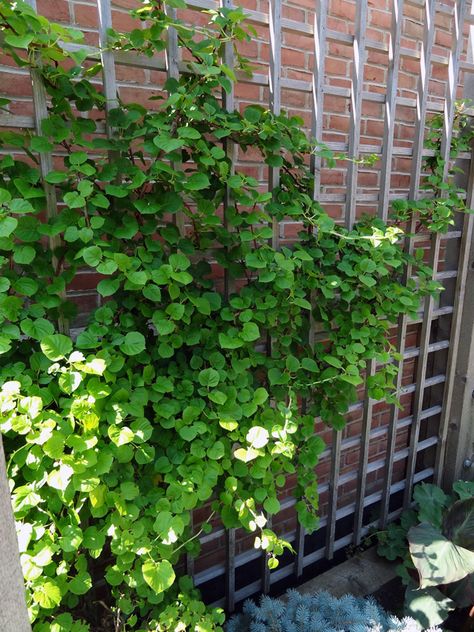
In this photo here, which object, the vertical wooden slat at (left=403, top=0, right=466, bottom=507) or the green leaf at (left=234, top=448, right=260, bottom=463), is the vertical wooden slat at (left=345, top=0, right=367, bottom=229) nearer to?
the vertical wooden slat at (left=403, top=0, right=466, bottom=507)

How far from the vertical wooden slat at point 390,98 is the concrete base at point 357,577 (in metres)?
1.53

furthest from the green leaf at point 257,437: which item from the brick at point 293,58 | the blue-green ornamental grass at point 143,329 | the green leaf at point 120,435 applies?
the brick at point 293,58

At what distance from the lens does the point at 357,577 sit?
209 cm

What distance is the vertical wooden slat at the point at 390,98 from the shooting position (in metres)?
1.71

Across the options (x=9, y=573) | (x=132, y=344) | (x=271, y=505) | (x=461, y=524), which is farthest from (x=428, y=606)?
(x=9, y=573)

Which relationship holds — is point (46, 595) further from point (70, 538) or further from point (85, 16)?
point (85, 16)

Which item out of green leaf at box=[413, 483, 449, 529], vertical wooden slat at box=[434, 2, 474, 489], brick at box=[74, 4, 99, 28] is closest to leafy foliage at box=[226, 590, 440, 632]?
green leaf at box=[413, 483, 449, 529]

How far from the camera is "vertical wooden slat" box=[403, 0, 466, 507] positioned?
1.88 meters

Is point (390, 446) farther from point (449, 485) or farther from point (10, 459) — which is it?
point (10, 459)

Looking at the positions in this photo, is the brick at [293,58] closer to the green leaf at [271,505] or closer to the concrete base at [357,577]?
the green leaf at [271,505]

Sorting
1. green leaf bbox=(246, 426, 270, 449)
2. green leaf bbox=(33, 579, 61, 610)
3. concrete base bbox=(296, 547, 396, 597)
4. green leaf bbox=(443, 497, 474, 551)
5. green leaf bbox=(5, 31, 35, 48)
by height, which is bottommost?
concrete base bbox=(296, 547, 396, 597)

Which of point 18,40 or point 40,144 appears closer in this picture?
point 18,40

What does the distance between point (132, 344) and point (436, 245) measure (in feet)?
4.92

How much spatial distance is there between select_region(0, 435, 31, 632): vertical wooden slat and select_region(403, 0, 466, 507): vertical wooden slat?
6.17 ft
